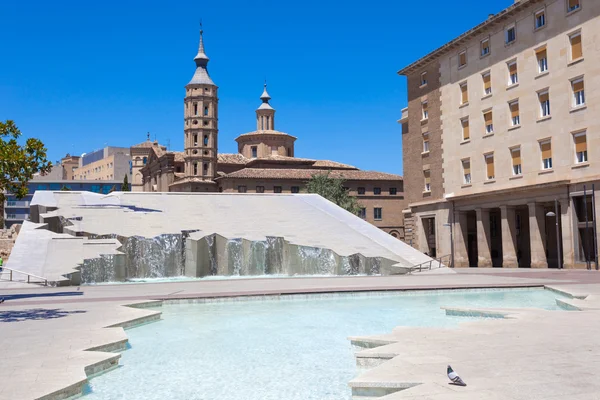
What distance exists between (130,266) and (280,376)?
20.0m

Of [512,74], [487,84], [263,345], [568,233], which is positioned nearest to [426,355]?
[263,345]

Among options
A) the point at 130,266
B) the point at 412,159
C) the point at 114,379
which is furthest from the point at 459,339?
the point at 412,159

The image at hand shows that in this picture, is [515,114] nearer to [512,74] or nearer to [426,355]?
[512,74]

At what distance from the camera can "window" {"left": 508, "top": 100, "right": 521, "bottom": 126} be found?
35175 mm

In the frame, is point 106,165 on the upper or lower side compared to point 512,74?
upper

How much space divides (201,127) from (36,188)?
2164 inches

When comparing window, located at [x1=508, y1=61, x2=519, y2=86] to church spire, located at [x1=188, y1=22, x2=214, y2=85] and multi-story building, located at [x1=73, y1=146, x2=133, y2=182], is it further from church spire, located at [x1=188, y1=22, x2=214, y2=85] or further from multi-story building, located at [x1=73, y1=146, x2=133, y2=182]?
multi-story building, located at [x1=73, y1=146, x2=133, y2=182]

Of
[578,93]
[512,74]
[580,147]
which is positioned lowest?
[580,147]

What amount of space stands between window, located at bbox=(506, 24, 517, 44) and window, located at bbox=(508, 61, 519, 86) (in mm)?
1393

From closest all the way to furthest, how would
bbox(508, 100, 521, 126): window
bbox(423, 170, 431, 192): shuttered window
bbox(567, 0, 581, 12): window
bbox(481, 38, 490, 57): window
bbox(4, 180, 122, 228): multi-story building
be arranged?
bbox(567, 0, 581, 12): window < bbox(508, 100, 521, 126): window < bbox(481, 38, 490, 57): window < bbox(423, 170, 431, 192): shuttered window < bbox(4, 180, 122, 228): multi-story building

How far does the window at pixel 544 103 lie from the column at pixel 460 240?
30.6ft

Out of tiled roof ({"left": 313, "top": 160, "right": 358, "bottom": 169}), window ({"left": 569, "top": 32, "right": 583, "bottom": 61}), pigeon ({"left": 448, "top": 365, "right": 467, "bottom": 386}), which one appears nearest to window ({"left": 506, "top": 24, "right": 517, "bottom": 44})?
window ({"left": 569, "top": 32, "right": 583, "bottom": 61})

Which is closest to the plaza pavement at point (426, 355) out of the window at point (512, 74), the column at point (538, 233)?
the column at point (538, 233)

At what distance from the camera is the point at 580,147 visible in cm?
3069
